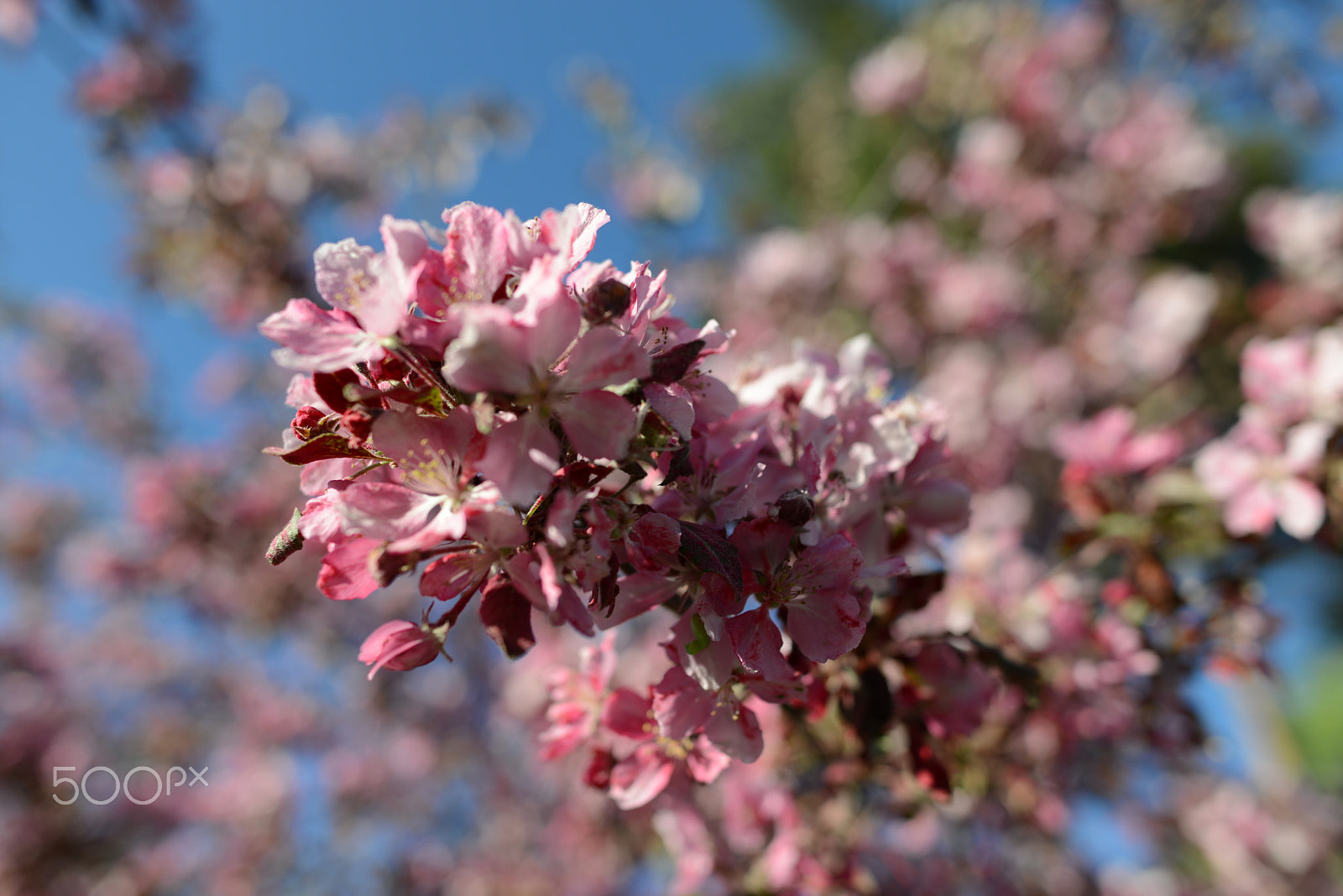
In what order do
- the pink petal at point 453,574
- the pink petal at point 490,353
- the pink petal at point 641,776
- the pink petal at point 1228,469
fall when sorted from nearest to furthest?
1. the pink petal at point 490,353
2. the pink petal at point 453,574
3. the pink petal at point 641,776
4. the pink petal at point 1228,469

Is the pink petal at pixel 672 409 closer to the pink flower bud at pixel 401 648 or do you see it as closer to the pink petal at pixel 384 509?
the pink petal at pixel 384 509

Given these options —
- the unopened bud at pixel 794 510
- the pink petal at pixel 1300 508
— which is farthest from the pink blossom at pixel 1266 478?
the unopened bud at pixel 794 510

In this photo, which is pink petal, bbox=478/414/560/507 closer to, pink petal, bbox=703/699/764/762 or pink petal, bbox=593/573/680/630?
pink petal, bbox=593/573/680/630

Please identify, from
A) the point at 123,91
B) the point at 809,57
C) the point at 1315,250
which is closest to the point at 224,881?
the point at 123,91

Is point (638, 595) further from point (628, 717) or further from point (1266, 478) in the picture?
point (1266, 478)

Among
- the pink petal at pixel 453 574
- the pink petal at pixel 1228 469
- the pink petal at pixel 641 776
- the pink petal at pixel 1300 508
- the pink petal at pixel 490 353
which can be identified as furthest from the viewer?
the pink petal at pixel 1228 469

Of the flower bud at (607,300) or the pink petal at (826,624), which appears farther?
the pink petal at (826,624)

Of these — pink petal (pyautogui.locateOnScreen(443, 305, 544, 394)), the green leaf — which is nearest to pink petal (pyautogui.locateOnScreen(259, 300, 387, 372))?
pink petal (pyautogui.locateOnScreen(443, 305, 544, 394))
